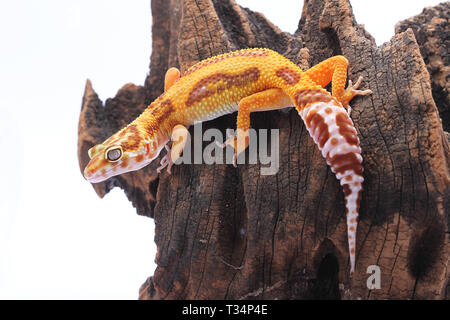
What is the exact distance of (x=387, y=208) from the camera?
2.57 m

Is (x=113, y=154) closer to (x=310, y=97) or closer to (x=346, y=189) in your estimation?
(x=310, y=97)

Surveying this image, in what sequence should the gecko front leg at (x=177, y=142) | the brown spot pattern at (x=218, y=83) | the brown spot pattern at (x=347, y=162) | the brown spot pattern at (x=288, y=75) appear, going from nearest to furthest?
the brown spot pattern at (x=347, y=162) < the brown spot pattern at (x=288, y=75) < the brown spot pattern at (x=218, y=83) < the gecko front leg at (x=177, y=142)

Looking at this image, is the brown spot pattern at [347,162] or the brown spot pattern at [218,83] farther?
the brown spot pattern at [218,83]

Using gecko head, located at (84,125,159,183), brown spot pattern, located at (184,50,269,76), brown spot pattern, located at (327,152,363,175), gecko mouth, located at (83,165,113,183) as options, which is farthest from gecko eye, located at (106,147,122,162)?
brown spot pattern, located at (327,152,363,175)

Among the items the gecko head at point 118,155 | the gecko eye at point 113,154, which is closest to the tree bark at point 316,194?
the gecko head at point 118,155

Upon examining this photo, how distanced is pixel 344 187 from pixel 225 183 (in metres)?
1.07

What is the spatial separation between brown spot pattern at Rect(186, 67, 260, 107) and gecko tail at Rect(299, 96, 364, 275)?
84cm

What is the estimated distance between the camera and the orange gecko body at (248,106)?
2.54 metres

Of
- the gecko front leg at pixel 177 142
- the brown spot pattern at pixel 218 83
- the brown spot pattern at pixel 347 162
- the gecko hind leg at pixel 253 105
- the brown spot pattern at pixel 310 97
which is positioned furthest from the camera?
the gecko front leg at pixel 177 142

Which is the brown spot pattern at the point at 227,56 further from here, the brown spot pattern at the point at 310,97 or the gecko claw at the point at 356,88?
the gecko claw at the point at 356,88

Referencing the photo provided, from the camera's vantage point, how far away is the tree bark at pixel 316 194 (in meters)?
2.52

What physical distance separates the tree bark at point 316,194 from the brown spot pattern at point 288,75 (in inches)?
11.0

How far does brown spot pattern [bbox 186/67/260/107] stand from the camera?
3.20m

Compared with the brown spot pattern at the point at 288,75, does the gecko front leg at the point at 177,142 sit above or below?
below
